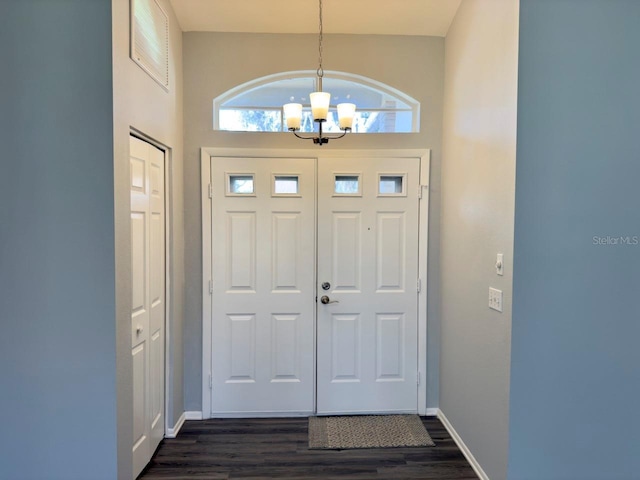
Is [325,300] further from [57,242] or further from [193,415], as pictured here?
[57,242]

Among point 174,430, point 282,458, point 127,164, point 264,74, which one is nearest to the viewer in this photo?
point 127,164

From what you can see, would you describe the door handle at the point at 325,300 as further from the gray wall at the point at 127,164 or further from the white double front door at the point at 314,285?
the gray wall at the point at 127,164

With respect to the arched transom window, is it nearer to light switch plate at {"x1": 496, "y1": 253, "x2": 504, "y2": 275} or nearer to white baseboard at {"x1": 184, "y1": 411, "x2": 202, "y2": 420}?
light switch plate at {"x1": 496, "y1": 253, "x2": 504, "y2": 275}

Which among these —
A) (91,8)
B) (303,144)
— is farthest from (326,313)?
(91,8)

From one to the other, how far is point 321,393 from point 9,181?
8.20 ft

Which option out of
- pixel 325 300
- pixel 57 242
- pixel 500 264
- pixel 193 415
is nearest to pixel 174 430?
pixel 193 415

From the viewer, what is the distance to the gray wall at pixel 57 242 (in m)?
1.82

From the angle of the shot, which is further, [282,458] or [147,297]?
[282,458]

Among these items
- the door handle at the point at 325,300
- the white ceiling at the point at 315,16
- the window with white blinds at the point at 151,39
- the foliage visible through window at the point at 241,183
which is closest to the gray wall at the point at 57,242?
the window with white blinds at the point at 151,39

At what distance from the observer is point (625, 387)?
2066 millimetres

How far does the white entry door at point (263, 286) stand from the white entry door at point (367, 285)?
130mm

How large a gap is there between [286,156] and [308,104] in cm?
49

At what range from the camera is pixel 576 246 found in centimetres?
203

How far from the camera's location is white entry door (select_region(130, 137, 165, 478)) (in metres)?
2.26
